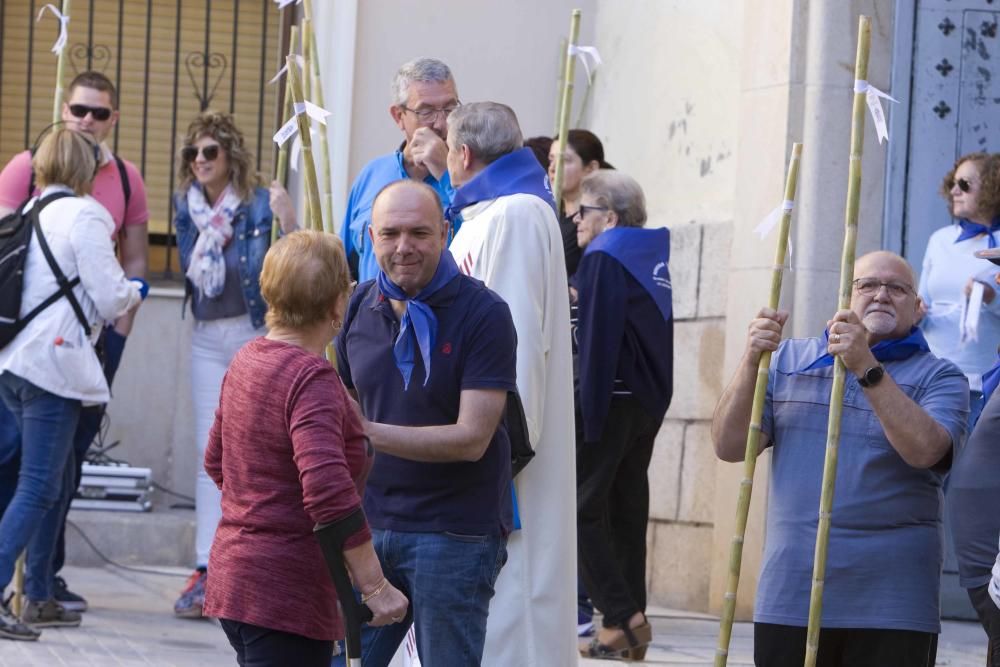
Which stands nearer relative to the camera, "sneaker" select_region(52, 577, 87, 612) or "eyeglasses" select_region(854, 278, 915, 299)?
"eyeglasses" select_region(854, 278, 915, 299)

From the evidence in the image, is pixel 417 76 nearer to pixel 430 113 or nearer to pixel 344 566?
pixel 430 113

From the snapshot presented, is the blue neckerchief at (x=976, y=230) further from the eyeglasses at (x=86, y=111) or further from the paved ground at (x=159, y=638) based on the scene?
the eyeglasses at (x=86, y=111)

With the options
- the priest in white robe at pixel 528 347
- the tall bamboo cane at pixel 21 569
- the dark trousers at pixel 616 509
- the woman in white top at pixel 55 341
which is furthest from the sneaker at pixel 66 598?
the priest in white robe at pixel 528 347

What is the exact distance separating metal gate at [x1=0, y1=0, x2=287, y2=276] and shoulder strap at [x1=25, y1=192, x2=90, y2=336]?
119 inches

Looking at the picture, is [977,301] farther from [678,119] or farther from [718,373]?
[678,119]

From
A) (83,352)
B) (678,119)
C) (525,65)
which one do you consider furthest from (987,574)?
(525,65)

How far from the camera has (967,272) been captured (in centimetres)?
651

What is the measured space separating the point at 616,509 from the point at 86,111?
262cm

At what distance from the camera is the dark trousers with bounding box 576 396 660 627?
6340mm

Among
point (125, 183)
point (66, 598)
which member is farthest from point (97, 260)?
point (66, 598)

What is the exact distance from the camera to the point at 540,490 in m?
4.36

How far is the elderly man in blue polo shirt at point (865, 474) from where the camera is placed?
397cm

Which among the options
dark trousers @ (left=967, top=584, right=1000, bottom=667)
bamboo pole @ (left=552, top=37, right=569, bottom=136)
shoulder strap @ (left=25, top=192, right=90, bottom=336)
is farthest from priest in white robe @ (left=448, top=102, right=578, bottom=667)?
bamboo pole @ (left=552, top=37, right=569, bottom=136)

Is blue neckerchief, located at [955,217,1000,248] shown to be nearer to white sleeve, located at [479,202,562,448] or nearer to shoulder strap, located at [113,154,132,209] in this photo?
white sleeve, located at [479,202,562,448]
